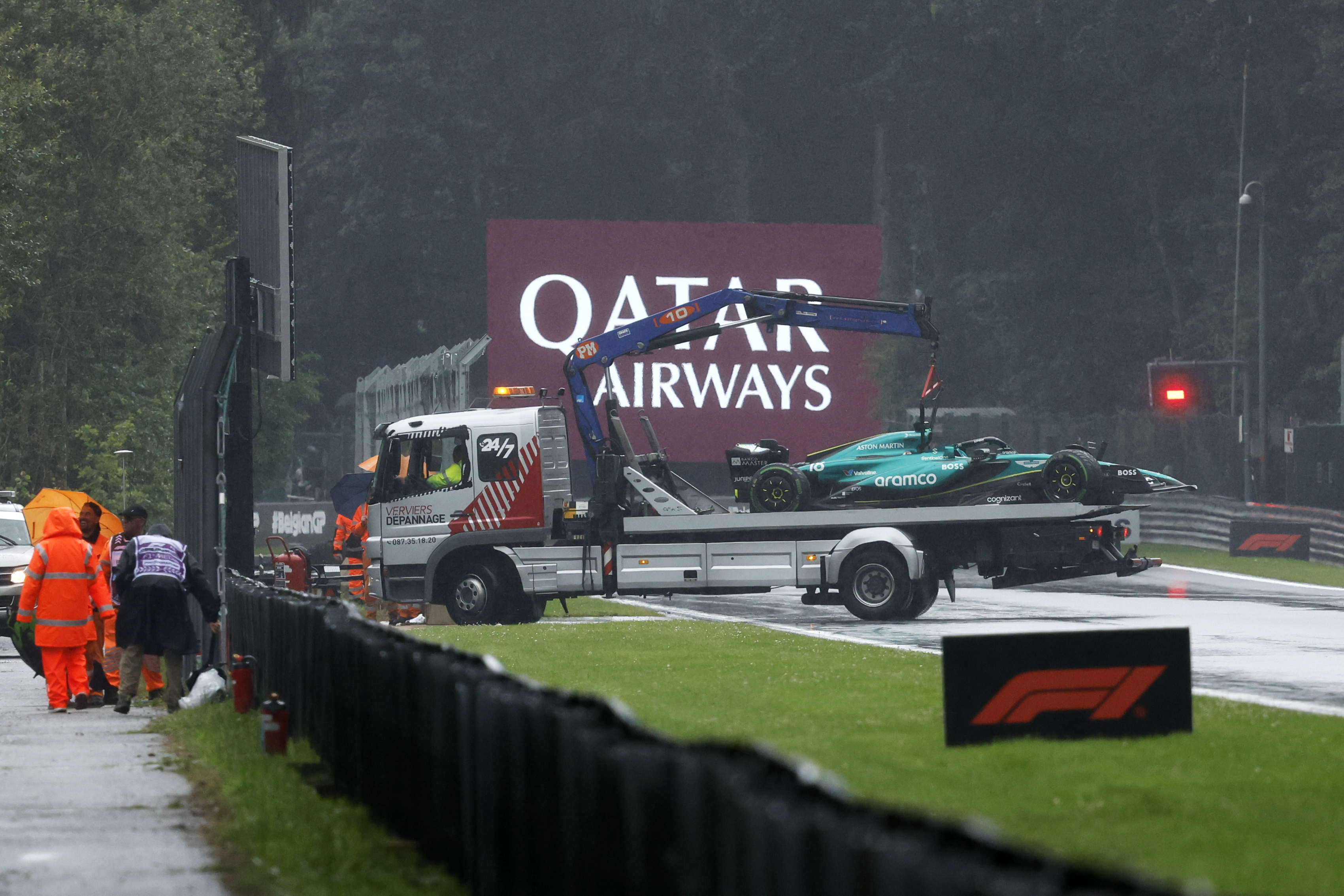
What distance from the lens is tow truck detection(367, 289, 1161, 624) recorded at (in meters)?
26.1

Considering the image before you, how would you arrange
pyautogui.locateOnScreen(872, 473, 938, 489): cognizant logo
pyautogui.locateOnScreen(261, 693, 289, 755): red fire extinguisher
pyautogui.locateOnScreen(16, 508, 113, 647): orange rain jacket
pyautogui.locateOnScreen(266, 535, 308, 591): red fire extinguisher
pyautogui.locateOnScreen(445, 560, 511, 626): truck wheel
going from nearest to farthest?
pyautogui.locateOnScreen(261, 693, 289, 755): red fire extinguisher → pyautogui.locateOnScreen(16, 508, 113, 647): orange rain jacket → pyautogui.locateOnScreen(445, 560, 511, 626): truck wheel → pyautogui.locateOnScreen(872, 473, 938, 489): cognizant logo → pyautogui.locateOnScreen(266, 535, 308, 591): red fire extinguisher

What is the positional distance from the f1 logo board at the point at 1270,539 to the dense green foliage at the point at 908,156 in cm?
2388

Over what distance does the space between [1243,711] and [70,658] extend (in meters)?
9.09

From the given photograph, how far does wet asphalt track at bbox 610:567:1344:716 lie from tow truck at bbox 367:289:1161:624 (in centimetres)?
69

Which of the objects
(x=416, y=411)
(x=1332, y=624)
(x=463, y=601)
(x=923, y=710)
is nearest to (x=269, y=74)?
(x=416, y=411)

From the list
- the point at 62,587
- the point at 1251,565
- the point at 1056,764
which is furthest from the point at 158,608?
the point at 1251,565

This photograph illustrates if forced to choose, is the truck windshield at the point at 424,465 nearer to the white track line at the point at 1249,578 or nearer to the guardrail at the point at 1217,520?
the white track line at the point at 1249,578

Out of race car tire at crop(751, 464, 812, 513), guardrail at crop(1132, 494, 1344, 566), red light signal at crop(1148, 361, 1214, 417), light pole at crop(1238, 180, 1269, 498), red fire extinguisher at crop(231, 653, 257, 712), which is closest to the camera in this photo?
red fire extinguisher at crop(231, 653, 257, 712)

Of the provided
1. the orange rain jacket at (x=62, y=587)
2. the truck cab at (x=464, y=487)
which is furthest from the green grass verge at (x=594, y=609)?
the orange rain jacket at (x=62, y=587)

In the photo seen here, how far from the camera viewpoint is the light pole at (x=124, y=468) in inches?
1470

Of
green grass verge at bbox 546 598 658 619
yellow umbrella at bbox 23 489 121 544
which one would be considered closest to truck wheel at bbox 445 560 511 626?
green grass verge at bbox 546 598 658 619

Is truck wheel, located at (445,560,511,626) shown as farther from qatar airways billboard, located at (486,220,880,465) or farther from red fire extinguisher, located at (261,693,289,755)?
qatar airways billboard, located at (486,220,880,465)

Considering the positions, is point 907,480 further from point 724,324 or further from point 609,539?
point 609,539

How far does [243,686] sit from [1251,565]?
2801cm
